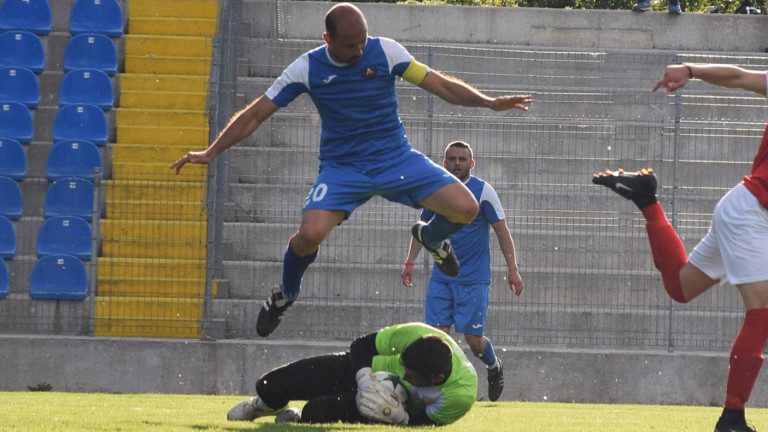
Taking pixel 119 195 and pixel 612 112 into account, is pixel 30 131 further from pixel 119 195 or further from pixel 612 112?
pixel 612 112

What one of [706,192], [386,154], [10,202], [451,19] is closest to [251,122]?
[386,154]

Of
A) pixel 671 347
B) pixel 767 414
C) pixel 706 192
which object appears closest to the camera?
pixel 767 414

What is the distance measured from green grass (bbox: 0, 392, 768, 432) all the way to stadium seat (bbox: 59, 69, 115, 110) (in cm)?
640

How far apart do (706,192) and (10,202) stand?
28.6 ft

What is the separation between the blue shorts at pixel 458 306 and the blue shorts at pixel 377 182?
292 cm

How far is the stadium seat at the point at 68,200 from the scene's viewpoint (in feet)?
50.5

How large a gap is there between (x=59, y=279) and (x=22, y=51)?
4.68 meters

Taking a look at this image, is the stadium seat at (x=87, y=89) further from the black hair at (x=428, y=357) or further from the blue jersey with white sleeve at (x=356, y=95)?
the black hair at (x=428, y=357)

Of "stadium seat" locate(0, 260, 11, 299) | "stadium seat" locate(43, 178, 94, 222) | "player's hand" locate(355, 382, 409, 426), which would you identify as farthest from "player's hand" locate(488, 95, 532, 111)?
"stadium seat" locate(0, 260, 11, 299)

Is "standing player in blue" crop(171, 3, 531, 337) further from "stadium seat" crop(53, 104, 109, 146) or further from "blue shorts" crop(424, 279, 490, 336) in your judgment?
"stadium seat" crop(53, 104, 109, 146)

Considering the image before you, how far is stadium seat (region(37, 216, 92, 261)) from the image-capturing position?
1538cm

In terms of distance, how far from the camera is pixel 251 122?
326 inches

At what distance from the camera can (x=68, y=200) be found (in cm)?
1549

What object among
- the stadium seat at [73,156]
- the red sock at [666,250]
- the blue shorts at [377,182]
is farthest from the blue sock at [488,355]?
the stadium seat at [73,156]
